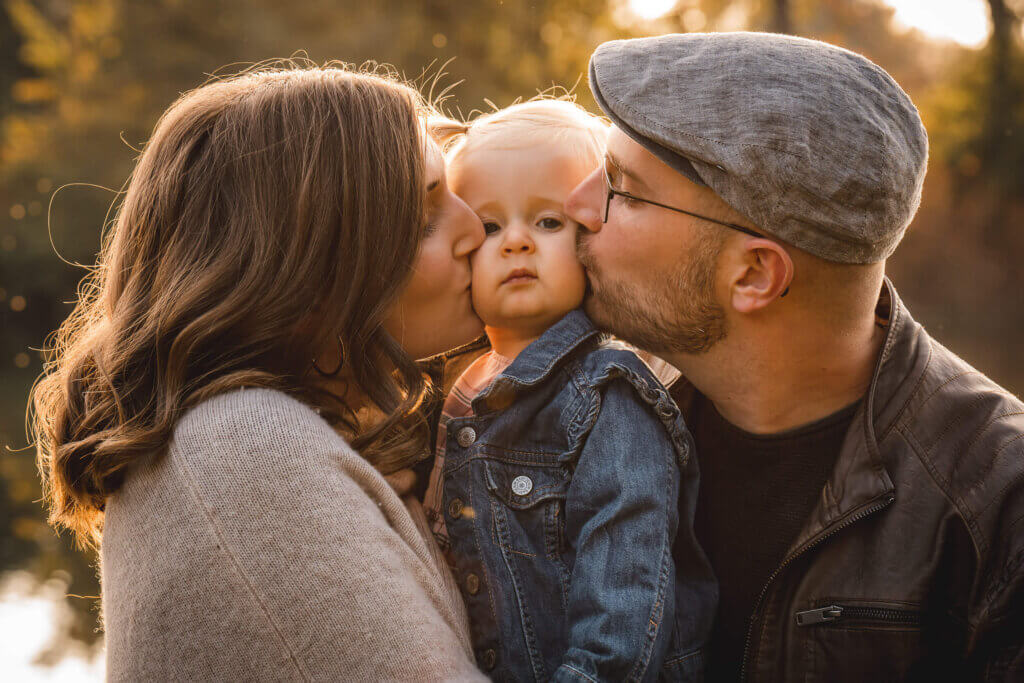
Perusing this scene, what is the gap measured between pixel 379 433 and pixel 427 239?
0.55 meters

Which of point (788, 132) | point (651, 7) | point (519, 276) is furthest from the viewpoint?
point (651, 7)

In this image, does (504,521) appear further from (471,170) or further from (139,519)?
(471,170)

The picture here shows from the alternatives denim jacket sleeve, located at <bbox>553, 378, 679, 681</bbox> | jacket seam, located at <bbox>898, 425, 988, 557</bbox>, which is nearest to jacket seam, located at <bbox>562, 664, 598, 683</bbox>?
denim jacket sleeve, located at <bbox>553, 378, 679, 681</bbox>

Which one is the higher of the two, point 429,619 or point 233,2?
point 429,619

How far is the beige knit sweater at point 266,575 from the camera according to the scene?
1645 mm

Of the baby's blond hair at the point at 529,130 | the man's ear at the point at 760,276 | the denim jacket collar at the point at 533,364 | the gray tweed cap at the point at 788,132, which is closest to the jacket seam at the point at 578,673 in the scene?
the denim jacket collar at the point at 533,364

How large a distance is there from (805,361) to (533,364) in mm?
788

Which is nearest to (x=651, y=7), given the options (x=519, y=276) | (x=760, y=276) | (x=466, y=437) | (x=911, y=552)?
(x=760, y=276)

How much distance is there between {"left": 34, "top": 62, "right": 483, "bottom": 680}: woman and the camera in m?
1.67

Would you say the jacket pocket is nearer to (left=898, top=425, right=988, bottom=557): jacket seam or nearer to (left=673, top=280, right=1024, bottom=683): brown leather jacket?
(left=673, top=280, right=1024, bottom=683): brown leather jacket

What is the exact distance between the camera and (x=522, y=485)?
2094 mm

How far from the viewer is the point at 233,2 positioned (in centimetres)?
1547

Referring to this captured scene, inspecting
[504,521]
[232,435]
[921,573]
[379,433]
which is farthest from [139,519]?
[921,573]

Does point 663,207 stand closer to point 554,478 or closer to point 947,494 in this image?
point 554,478
